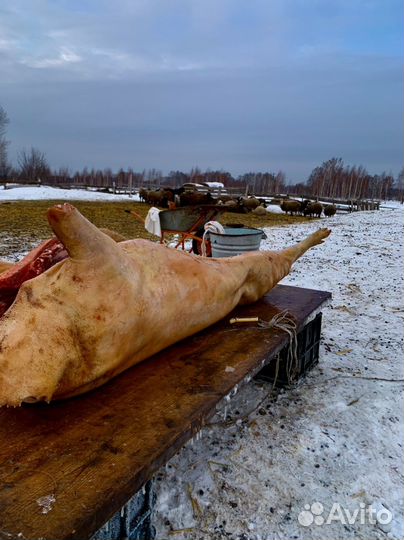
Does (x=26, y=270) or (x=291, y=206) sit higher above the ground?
(x=26, y=270)

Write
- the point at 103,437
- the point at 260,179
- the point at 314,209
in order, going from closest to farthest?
the point at 103,437 → the point at 314,209 → the point at 260,179

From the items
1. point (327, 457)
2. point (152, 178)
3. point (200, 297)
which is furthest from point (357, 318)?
point (152, 178)

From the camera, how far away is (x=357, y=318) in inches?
155

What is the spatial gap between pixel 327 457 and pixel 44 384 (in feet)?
4.77

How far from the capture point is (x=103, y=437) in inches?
50.9

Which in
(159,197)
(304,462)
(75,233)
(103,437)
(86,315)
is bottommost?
(304,462)

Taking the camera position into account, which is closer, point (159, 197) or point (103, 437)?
point (103, 437)

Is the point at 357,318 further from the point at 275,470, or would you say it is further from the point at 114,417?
the point at 114,417

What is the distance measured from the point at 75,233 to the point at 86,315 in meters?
0.30

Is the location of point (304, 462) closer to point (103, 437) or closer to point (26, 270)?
point (103, 437)

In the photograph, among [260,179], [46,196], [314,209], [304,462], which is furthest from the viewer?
[260,179]

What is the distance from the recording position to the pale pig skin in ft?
4.32

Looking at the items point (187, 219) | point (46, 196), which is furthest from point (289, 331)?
point (46, 196)

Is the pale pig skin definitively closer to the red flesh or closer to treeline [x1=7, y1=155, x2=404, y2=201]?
the red flesh
